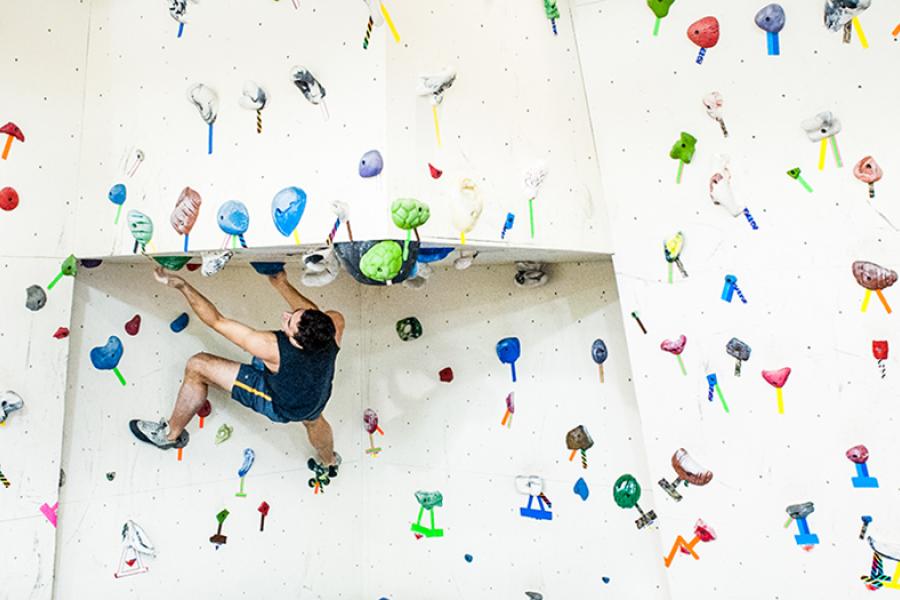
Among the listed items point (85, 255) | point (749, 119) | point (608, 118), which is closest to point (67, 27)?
point (85, 255)

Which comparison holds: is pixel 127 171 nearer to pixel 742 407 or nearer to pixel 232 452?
pixel 232 452

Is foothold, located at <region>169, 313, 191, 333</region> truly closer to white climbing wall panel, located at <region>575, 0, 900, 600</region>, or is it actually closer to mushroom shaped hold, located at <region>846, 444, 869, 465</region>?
white climbing wall panel, located at <region>575, 0, 900, 600</region>

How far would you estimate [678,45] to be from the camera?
186 cm

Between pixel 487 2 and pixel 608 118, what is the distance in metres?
0.51

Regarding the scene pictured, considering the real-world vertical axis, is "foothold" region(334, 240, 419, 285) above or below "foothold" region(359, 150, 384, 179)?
below

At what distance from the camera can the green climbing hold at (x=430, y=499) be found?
2.67 meters

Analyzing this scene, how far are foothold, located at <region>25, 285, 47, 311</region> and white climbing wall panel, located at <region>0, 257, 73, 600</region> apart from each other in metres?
0.01

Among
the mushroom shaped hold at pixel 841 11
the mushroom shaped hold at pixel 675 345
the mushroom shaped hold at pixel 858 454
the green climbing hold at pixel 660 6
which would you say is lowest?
the mushroom shaped hold at pixel 858 454

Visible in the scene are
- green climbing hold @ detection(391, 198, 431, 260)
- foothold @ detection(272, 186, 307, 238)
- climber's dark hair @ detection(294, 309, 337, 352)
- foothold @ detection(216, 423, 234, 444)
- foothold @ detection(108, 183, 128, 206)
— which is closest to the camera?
green climbing hold @ detection(391, 198, 431, 260)

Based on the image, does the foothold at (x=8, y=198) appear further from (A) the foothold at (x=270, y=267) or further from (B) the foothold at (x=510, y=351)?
(B) the foothold at (x=510, y=351)

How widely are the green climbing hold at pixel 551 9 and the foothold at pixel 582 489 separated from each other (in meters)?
1.57

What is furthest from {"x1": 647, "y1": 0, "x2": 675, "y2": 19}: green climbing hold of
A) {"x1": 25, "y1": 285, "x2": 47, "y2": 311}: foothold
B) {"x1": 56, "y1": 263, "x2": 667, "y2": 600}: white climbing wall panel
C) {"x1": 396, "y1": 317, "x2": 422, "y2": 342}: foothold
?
{"x1": 25, "y1": 285, "x2": 47, "y2": 311}: foothold

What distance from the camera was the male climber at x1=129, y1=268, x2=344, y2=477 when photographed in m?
2.09

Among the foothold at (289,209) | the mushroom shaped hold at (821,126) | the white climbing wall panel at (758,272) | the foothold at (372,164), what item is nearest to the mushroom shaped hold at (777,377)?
the white climbing wall panel at (758,272)
